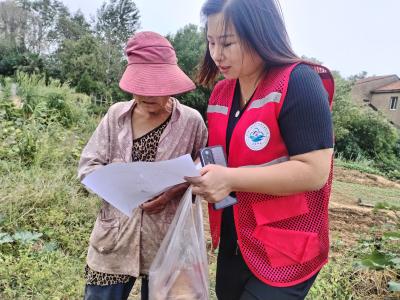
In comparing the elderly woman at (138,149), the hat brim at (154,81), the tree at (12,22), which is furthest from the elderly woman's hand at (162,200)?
the tree at (12,22)

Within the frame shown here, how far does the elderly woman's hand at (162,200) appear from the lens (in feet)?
4.75

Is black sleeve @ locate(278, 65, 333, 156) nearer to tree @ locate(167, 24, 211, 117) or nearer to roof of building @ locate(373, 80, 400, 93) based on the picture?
tree @ locate(167, 24, 211, 117)

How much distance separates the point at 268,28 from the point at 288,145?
33 cm

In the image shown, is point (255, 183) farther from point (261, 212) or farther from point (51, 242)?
point (51, 242)

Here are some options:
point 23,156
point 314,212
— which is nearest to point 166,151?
point 314,212

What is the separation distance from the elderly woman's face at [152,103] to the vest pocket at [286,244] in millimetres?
604

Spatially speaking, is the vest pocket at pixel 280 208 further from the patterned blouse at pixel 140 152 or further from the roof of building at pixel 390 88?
the roof of building at pixel 390 88

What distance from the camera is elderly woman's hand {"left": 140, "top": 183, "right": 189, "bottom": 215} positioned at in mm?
1447

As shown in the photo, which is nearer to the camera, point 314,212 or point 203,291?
point 314,212

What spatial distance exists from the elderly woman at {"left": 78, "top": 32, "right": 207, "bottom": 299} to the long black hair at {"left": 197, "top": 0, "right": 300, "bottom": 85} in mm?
395

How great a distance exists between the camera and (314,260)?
1251 millimetres

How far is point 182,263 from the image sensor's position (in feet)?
4.47

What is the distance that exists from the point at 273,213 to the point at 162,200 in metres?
0.46

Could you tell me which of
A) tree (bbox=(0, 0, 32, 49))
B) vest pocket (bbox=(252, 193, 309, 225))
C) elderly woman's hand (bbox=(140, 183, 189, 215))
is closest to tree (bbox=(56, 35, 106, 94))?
tree (bbox=(0, 0, 32, 49))
